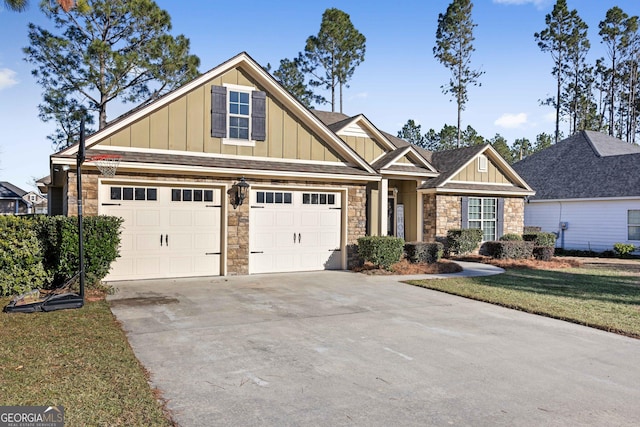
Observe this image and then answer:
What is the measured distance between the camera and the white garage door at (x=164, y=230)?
410 inches

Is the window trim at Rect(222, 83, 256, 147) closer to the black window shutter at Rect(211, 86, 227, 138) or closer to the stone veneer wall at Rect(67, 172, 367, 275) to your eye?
the black window shutter at Rect(211, 86, 227, 138)

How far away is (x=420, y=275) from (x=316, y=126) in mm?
5067

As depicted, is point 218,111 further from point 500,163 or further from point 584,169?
point 584,169

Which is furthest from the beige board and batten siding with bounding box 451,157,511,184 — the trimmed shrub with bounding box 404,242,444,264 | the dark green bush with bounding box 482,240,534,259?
the trimmed shrub with bounding box 404,242,444,264

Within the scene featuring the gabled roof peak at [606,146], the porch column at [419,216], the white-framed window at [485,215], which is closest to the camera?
the porch column at [419,216]

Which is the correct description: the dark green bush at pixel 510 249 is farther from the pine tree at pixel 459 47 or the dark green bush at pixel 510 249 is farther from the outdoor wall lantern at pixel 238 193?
the pine tree at pixel 459 47

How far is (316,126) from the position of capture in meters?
12.7

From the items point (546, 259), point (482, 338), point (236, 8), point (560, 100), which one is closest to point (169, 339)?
point (482, 338)

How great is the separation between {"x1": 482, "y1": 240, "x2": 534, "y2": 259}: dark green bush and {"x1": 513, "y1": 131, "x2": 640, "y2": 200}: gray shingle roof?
6.83 meters

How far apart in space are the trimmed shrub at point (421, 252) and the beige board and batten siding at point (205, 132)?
3.95 metres

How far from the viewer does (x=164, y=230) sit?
35.5ft

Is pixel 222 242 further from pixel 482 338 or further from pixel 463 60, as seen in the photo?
pixel 463 60

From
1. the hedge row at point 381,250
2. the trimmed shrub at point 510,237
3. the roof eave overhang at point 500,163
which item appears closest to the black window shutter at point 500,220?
the trimmed shrub at point 510,237

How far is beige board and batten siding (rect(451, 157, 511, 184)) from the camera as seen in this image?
18484mm
